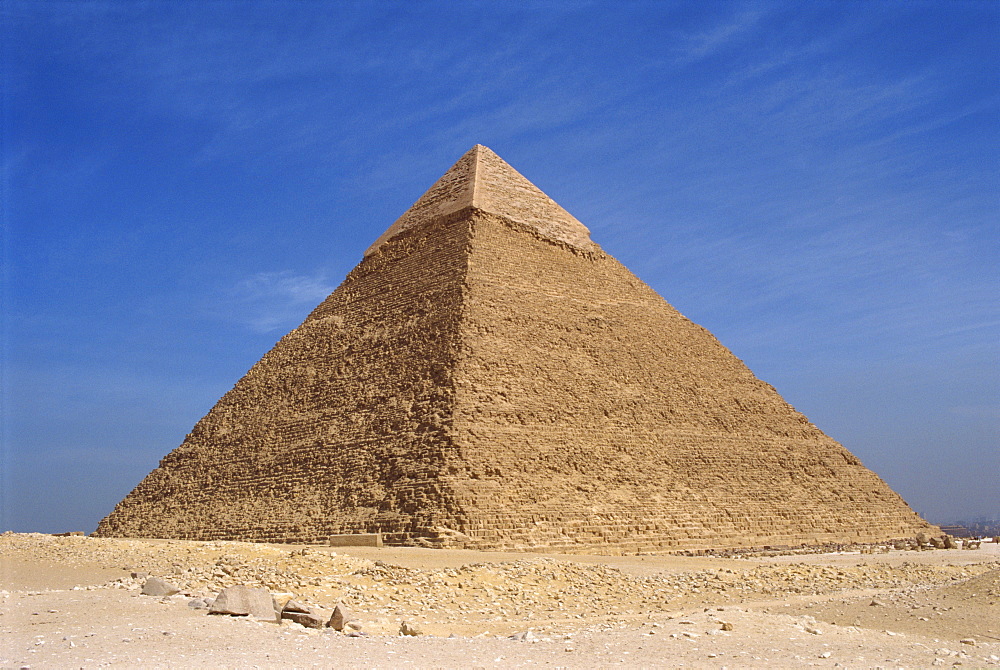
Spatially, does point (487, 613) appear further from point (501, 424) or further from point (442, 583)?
point (501, 424)

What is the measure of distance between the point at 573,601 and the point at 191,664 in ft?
20.4

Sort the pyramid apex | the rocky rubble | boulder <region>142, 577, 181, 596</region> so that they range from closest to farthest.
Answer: boulder <region>142, 577, 181, 596</region> < the rocky rubble < the pyramid apex

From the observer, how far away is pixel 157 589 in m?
9.18

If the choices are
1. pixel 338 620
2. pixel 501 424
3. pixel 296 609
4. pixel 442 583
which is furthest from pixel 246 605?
pixel 501 424

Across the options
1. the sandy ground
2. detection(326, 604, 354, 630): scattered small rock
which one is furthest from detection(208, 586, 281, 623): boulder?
detection(326, 604, 354, 630): scattered small rock

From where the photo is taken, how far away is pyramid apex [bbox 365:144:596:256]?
3262 centimetres

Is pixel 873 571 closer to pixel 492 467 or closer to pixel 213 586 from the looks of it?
pixel 492 467

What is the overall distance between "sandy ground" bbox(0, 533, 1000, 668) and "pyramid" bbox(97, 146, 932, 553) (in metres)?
5.05

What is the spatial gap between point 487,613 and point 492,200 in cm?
2364

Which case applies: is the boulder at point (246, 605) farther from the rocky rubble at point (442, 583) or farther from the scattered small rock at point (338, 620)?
the scattered small rock at point (338, 620)

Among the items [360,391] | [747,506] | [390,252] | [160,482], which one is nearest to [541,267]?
[390,252]

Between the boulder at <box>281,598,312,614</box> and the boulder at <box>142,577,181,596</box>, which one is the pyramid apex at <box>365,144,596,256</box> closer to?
the boulder at <box>142,577,181,596</box>

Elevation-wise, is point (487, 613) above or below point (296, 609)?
Answer: below

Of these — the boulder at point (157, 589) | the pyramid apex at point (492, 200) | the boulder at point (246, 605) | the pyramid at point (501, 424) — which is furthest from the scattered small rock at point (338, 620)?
the pyramid apex at point (492, 200)
